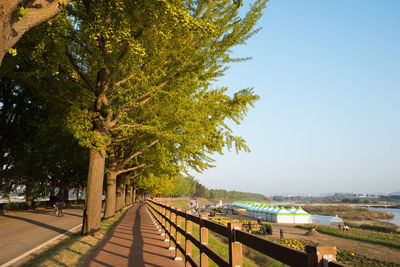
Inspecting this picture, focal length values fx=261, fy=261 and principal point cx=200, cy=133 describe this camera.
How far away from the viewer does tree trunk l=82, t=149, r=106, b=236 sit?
1021 cm

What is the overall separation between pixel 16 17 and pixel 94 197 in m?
8.03

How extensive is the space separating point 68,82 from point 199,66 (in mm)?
6280

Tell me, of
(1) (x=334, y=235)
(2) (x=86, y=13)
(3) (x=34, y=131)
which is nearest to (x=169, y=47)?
(2) (x=86, y=13)

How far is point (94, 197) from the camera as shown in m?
10.5

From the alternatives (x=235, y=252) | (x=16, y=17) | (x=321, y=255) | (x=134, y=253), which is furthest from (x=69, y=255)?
(x=321, y=255)

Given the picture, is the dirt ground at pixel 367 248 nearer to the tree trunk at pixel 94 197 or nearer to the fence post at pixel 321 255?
the tree trunk at pixel 94 197

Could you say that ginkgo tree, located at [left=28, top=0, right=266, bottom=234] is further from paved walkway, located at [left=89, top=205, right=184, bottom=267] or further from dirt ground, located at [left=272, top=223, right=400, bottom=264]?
dirt ground, located at [left=272, top=223, right=400, bottom=264]

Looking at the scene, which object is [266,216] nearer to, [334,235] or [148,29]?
[334,235]

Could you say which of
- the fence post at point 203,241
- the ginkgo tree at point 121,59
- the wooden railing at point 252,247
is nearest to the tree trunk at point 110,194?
the ginkgo tree at point 121,59

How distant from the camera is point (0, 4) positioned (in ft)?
11.6

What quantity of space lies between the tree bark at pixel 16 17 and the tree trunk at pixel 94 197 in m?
7.14

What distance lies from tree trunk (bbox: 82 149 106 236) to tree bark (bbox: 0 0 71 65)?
23.4 feet

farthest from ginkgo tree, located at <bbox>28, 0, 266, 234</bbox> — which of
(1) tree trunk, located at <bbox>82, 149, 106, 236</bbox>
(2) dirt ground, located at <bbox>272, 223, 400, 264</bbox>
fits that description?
(2) dirt ground, located at <bbox>272, 223, 400, 264</bbox>

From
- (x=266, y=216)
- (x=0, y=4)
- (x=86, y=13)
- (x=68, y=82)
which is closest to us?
(x=0, y=4)
